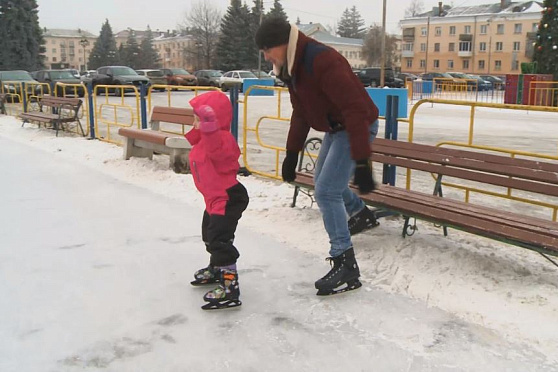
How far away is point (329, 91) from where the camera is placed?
3.11m

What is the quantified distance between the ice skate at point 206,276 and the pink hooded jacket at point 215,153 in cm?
50

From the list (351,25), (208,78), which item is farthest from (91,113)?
(351,25)

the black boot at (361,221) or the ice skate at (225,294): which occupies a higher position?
the black boot at (361,221)

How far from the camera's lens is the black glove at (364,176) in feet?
10.4

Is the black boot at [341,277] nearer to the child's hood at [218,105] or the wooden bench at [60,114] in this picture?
the child's hood at [218,105]

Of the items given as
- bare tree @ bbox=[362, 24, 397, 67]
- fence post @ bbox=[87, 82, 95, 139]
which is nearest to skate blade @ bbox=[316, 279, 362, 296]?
fence post @ bbox=[87, 82, 95, 139]

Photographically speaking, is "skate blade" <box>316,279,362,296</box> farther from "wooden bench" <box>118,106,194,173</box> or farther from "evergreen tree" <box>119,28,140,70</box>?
"evergreen tree" <box>119,28,140,70</box>

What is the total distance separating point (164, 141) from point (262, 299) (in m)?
3.91

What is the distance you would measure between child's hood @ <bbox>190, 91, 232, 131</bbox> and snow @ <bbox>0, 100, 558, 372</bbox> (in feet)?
3.63

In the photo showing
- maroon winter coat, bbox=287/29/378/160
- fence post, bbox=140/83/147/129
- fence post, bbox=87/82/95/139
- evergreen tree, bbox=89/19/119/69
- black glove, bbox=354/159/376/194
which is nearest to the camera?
maroon winter coat, bbox=287/29/378/160

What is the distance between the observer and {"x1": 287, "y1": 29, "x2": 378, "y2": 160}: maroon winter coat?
10.0 ft

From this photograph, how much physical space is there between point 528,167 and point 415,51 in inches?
3126

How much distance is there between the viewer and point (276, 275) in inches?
152

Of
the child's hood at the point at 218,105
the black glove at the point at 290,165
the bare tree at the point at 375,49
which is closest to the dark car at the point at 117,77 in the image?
the black glove at the point at 290,165
